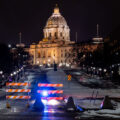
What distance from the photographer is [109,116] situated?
74.5 feet

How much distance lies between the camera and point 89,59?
122m

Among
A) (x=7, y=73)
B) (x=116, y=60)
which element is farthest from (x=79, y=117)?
(x=116, y=60)

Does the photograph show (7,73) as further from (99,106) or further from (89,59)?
(99,106)

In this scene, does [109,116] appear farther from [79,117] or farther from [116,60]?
[116,60]

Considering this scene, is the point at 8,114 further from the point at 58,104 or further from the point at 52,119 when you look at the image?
the point at 58,104

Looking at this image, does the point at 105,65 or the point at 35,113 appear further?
the point at 105,65

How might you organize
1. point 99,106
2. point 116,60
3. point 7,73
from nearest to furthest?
point 99,106 < point 7,73 < point 116,60

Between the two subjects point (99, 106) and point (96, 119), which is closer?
point (96, 119)

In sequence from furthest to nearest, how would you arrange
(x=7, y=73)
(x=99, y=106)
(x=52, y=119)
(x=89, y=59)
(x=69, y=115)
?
(x=89, y=59)
(x=7, y=73)
(x=99, y=106)
(x=69, y=115)
(x=52, y=119)

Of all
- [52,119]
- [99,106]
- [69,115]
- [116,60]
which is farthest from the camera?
[116,60]

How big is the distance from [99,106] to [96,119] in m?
5.77

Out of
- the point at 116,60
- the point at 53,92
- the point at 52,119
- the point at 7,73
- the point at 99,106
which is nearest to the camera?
the point at 52,119

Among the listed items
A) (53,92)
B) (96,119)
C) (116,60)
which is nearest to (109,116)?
(96,119)

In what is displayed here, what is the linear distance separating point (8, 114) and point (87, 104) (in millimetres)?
7343
